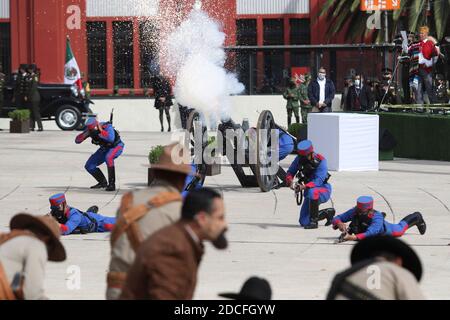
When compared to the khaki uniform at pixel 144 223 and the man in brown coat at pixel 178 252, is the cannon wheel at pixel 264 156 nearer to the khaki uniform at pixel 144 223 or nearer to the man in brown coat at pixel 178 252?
the khaki uniform at pixel 144 223

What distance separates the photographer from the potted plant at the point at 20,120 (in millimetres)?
34781

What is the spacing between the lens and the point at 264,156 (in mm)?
19812

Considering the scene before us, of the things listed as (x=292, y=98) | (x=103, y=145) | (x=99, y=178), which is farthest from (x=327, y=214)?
(x=292, y=98)

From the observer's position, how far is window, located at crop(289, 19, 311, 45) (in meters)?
43.5

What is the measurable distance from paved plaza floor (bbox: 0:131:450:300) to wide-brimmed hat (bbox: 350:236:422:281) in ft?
16.6

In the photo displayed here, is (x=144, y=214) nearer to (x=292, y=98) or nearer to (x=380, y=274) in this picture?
(x=380, y=274)

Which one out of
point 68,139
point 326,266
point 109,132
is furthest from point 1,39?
point 326,266

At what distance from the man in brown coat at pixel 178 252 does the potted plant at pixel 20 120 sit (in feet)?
96.5

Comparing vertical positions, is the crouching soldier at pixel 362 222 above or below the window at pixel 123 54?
below

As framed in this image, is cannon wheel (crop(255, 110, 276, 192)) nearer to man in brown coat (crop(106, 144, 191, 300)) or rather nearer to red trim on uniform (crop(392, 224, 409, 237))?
red trim on uniform (crop(392, 224, 409, 237))

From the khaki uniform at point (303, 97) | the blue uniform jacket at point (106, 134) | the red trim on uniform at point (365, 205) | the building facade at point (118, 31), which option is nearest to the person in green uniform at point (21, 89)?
the building facade at point (118, 31)
